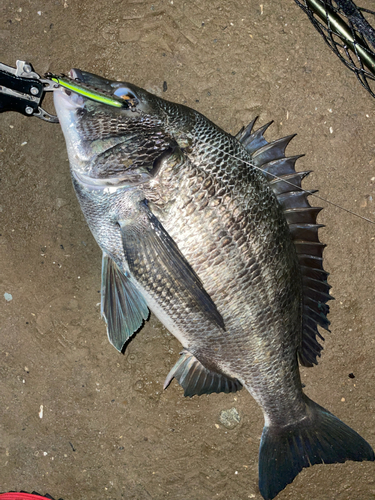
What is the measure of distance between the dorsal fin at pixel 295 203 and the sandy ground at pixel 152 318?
45 cm

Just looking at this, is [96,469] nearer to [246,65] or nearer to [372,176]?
[372,176]

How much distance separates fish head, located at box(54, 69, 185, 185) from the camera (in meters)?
1.69

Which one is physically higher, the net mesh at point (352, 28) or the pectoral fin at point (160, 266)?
the net mesh at point (352, 28)

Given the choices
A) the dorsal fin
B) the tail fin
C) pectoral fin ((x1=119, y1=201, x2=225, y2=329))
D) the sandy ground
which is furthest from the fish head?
the tail fin

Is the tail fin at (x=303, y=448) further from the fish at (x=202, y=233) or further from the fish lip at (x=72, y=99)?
the fish lip at (x=72, y=99)

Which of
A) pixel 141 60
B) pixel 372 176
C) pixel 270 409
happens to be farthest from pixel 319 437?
pixel 141 60

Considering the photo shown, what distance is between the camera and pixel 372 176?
2.30 m

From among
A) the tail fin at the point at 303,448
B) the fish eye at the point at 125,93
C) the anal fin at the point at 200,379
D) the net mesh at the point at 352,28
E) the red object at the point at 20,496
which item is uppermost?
the net mesh at the point at 352,28

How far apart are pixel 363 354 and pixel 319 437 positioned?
2.20 ft

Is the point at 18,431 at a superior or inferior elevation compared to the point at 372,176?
inferior

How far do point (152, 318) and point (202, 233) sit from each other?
0.98m

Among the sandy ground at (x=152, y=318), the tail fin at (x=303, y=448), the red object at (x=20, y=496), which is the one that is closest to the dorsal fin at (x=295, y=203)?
the sandy ground at (x=152, y=318)

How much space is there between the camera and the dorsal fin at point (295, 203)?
6.06 feet

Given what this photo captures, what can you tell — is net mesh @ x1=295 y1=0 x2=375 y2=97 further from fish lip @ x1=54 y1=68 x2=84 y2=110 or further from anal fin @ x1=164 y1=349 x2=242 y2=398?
anal fin @ x1=164 y1=349 x2=242 y2=398
